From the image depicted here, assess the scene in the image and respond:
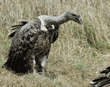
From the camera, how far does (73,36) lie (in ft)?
19.1

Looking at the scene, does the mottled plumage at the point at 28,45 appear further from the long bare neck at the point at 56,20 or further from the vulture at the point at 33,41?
the long bare neck at the point at 56,20

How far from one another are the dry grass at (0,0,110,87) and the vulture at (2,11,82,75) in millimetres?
534

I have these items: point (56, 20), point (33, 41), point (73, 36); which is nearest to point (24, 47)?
point (33, 41)

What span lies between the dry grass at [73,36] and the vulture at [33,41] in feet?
1.75

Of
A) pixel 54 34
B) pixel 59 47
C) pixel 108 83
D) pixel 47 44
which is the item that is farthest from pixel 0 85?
pixel 59 47

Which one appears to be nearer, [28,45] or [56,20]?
[56,20]

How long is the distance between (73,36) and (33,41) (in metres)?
2.40

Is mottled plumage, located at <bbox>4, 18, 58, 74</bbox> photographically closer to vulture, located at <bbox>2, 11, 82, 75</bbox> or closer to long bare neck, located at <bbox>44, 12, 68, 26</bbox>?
vulture, located at <bbox>2, 11, 82, 75</bbox>

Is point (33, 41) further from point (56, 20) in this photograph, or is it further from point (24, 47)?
point (56, 20)

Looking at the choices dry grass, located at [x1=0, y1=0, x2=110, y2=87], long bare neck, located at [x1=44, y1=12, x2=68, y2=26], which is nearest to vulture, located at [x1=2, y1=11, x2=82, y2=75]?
long bare neck, located at [x1=44, y1=12, x2=68, y2=26]

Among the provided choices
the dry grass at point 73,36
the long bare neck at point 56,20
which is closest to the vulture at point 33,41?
the long bare neck at point 56,20

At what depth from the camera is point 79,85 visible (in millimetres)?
3867

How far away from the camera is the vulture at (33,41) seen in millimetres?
3564

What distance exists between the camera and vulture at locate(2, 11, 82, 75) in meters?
3.56
